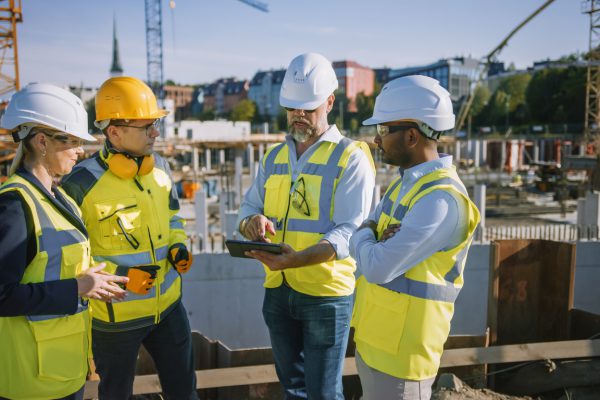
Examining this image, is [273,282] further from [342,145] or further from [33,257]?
[33,257]

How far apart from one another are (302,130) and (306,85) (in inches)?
9.8

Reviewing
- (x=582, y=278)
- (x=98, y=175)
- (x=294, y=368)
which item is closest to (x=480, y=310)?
(x=582, y=278)

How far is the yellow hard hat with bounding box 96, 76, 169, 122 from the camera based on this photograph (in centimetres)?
291

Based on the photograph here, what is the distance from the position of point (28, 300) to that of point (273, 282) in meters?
1.25

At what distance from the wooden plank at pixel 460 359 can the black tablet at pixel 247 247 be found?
4.98 ft

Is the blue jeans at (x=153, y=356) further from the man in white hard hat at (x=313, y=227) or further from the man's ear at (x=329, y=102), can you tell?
the man's ear at (x=329, y=102)

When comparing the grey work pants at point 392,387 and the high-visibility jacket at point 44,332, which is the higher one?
the high-visibility jacket at point 44,332

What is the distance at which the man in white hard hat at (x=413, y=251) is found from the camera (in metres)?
2.23

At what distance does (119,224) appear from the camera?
284 cm

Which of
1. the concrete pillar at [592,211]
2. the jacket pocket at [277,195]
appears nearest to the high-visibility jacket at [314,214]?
the jacket pocket at [277,195]

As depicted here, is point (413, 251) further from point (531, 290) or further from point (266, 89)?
point (266, 89)

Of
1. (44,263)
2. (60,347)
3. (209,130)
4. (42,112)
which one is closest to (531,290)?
(60,347)

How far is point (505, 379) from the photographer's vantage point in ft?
15.3

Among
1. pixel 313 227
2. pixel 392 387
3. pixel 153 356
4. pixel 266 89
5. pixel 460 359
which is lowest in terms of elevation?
pixel 460 359
